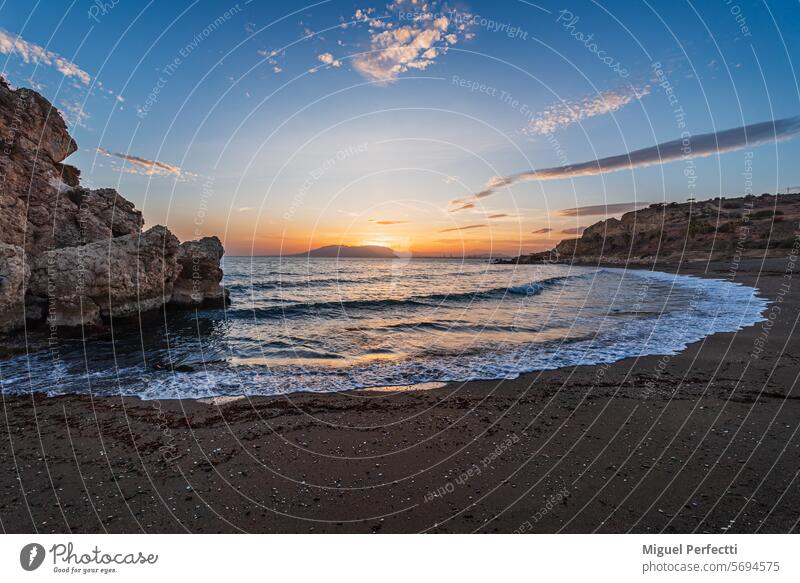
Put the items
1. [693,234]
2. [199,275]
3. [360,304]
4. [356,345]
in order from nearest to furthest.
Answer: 1. [356,345]
2. [199,275]
3. [360,304]
4. [693,234]

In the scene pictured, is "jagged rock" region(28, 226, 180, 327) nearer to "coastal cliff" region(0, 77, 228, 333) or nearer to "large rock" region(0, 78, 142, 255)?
"coastal cliff" region(0, 77, 228, 333)

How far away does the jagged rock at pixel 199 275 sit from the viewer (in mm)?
27625

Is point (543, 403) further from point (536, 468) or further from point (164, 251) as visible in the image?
point (164, 251)

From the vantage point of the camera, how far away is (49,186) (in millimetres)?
23734

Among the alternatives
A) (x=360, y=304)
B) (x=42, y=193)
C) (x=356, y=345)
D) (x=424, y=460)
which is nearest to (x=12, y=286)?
(x=42, y=193)

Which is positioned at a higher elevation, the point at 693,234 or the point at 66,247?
the point at 693,234

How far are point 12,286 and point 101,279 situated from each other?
3861 millimetres

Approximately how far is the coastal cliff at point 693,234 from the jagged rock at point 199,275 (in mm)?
70882

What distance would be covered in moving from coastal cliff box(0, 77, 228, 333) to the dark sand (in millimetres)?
12441

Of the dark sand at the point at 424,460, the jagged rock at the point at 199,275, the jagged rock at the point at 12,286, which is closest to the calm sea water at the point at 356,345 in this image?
the dark sand at the point at 424,460

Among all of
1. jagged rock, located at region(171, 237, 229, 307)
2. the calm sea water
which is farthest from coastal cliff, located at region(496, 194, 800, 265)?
jagged rock, located at region(171, 237, 229, 307)

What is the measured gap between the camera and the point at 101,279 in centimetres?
2044

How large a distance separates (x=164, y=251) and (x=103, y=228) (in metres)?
5.70

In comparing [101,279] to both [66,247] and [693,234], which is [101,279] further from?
[693,234]
